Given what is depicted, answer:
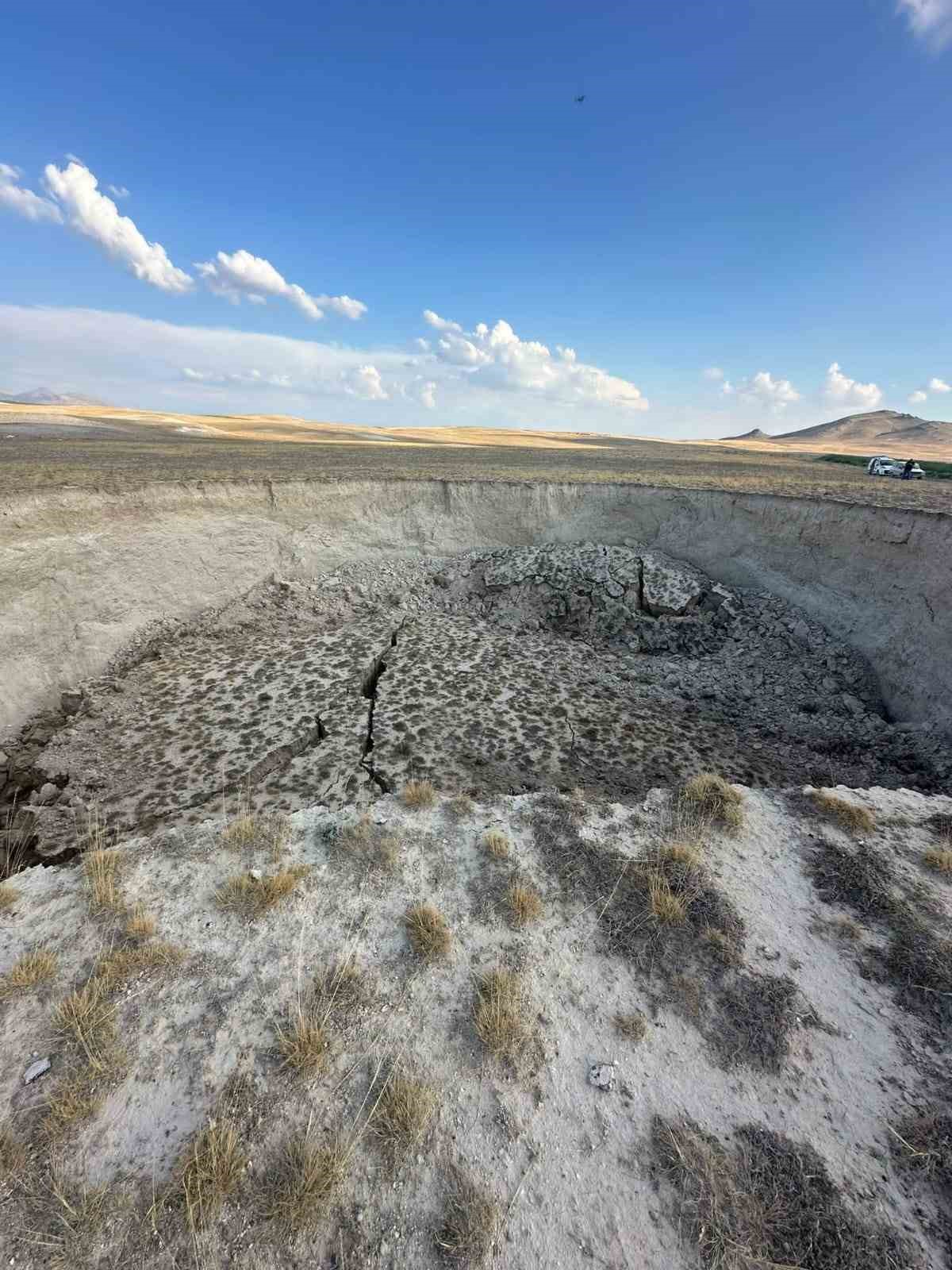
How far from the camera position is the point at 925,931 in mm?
3803

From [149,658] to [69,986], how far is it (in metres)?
7.16

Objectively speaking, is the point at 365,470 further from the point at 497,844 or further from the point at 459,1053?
the point at 459,1053

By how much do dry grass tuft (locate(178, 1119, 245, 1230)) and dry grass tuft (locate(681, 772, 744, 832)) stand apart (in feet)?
13.6

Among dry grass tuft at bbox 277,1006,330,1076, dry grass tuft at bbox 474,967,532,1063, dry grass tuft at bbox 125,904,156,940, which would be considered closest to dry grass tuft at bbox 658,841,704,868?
dry grass tuft at bbox 474,967,532,1063

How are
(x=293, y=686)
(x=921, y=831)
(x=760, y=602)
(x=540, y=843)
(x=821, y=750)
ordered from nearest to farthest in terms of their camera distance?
(x=540, y=843) < (x=921, y=831) < (x=821, y=750) < (x=293, y=686) < (x=760, y=602)

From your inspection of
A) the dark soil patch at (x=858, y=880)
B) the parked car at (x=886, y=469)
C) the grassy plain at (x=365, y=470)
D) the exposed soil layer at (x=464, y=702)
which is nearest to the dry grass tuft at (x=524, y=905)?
the exposed soil layer at (x=464, y=702)

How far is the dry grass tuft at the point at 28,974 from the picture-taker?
315cm

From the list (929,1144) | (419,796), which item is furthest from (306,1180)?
(929,1144)

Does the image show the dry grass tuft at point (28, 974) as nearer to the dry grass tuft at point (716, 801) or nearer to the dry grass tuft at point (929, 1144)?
the dry grass tuft at point (929, 1144)

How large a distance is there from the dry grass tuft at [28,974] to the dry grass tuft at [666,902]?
13.3ft

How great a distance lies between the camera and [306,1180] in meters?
2.32

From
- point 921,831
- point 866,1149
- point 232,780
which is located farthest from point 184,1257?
point 921,831

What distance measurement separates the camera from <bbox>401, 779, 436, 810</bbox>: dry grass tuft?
4961mm

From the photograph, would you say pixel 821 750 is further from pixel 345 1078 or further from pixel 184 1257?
pixel 184 1257
